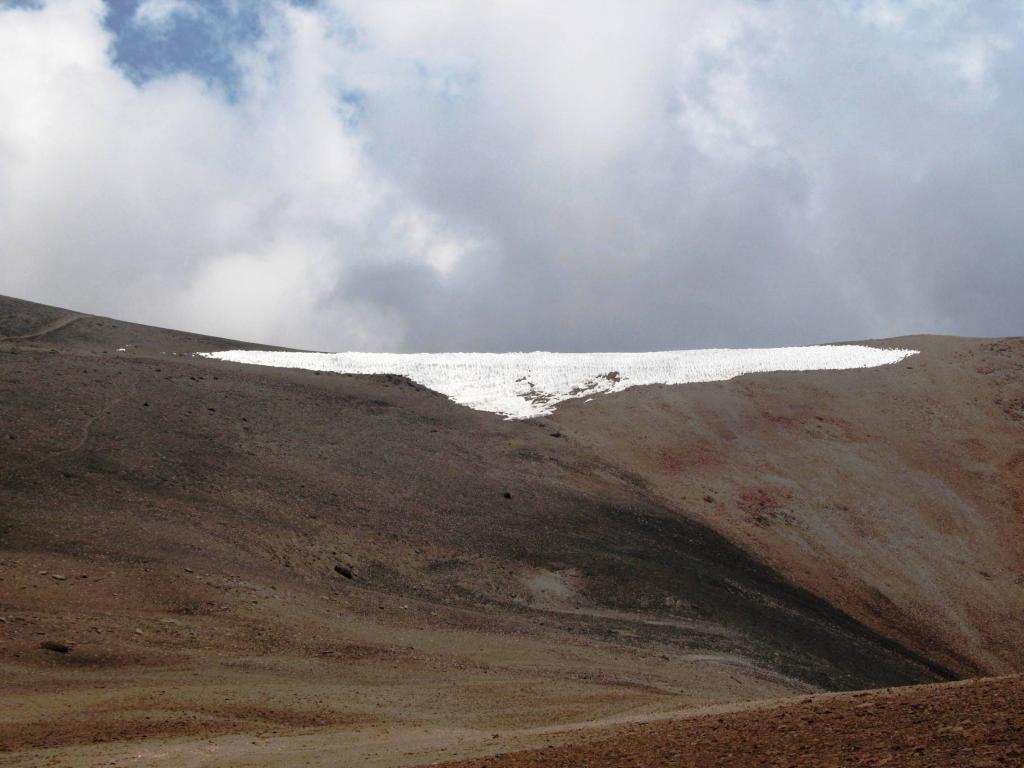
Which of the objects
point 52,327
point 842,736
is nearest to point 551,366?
point 52,327

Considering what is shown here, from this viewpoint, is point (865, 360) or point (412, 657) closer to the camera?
point (412, 657)

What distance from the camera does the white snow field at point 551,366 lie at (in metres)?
38.2

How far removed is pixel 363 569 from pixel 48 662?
25.6ft

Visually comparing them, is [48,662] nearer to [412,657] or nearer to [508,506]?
[412,657]

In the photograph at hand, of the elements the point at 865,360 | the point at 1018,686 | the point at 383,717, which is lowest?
the point at 383,717

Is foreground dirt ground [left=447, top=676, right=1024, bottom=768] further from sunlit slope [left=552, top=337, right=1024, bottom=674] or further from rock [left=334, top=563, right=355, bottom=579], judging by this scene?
sunlit slope [left=552, top=337, right=1024, bottom=674]

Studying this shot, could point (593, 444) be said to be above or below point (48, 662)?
above

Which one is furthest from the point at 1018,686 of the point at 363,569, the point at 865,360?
the point at 865,360

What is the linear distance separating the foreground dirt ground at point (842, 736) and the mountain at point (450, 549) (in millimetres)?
1976

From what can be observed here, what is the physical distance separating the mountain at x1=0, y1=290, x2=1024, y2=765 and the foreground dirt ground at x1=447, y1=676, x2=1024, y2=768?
1.98 m

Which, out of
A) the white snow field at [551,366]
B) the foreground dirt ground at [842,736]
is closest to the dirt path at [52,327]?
the white snow field at [551,366]

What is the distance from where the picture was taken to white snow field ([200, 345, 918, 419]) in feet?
125

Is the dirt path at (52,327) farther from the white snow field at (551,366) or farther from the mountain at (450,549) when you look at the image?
the white snow field at (551,366)

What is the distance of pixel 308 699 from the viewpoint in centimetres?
1541
